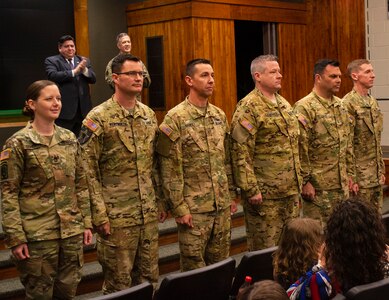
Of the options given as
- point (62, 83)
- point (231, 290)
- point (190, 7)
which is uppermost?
point (190, 7)

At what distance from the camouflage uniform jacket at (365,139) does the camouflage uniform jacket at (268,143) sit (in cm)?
97

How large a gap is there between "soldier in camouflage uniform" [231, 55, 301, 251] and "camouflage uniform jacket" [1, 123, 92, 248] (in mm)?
1139

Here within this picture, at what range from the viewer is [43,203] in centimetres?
312

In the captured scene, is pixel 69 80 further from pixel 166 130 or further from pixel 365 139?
pixel 365 139

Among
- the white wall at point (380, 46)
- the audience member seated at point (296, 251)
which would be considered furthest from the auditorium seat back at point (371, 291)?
the white wall at point (380, 46)

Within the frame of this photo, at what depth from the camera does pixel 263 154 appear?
13.3 feet

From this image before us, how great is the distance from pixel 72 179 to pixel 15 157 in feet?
1.02

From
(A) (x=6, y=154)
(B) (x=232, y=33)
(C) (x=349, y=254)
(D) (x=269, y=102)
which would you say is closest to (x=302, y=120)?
(D) (x=269, y=102)

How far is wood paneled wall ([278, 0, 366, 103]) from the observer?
834 centimetres

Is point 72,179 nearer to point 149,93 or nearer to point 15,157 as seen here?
point 15,157

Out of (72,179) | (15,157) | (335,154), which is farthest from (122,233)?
(335,154)

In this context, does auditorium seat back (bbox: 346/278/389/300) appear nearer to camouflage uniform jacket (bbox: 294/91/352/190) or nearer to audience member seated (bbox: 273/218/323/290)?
audience member seated (bbox: 273/218/323/290)

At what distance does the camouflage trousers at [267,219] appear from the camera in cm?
404

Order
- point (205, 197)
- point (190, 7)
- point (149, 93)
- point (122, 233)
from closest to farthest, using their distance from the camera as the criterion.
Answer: point (122, 233) → point (205, 197) → point (190, 7) → point (149, 93)
